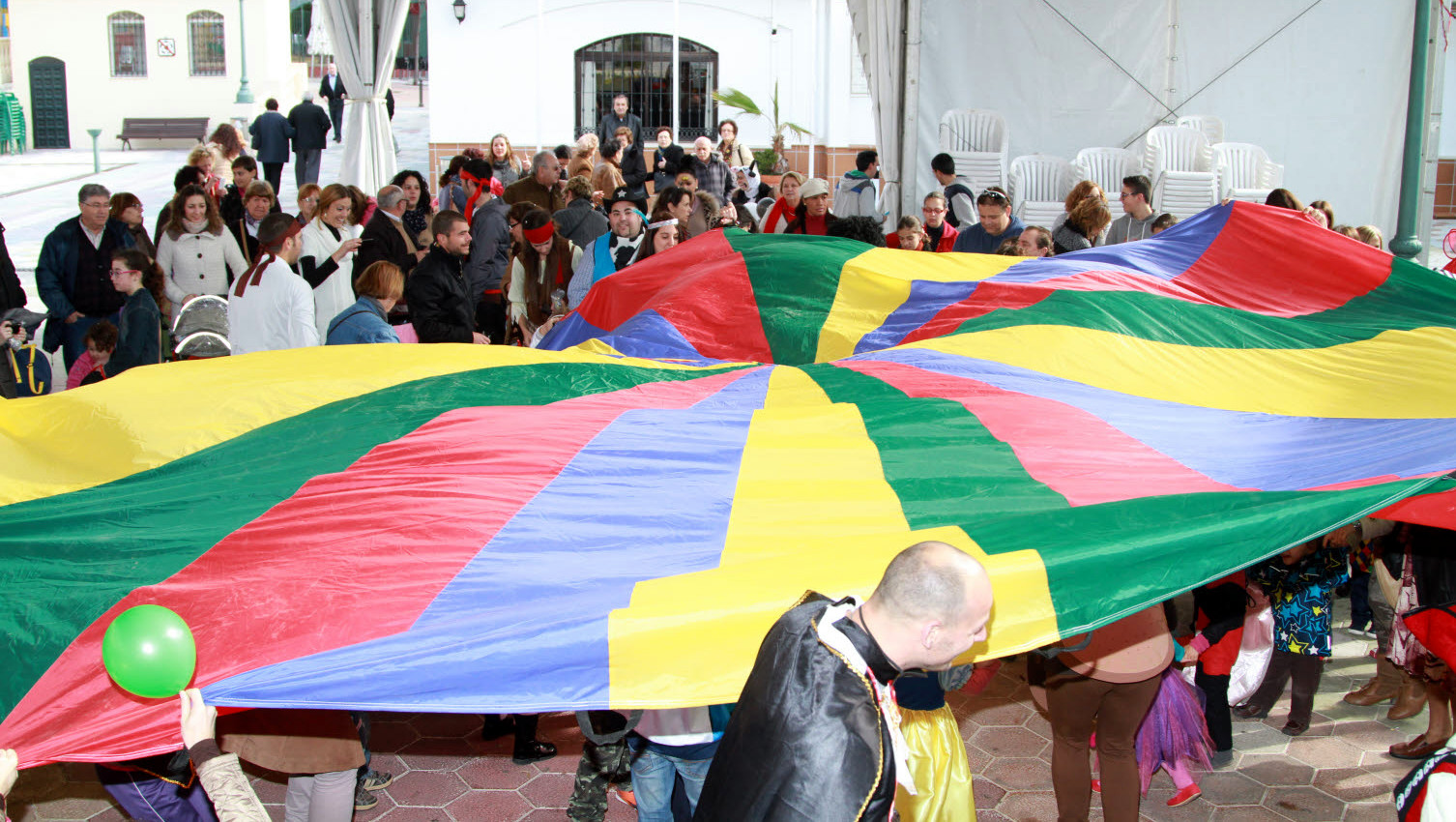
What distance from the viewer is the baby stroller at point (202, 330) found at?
A: 5.28 metres

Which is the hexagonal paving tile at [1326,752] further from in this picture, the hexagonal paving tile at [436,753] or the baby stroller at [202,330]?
the baby stroller at [202,330]

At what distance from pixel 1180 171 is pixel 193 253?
7428 mm

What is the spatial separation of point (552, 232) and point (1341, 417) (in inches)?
Answer: 171

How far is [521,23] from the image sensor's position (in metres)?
16.6

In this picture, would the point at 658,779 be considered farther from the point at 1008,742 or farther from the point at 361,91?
the point at 361,91

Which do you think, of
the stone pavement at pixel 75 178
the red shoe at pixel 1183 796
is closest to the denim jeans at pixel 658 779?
the red shoe at pixel 1183 796

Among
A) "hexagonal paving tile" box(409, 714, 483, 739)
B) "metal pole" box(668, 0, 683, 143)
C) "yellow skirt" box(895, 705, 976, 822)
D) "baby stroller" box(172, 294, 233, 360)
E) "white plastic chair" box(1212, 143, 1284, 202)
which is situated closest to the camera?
"yellow skirt" box(895, 705, 976, 822)

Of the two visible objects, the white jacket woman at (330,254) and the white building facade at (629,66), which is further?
the white building facade at (629,66)

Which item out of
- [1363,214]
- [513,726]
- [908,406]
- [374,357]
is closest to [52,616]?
[374,357]

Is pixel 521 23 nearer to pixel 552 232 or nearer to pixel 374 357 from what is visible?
pixel 552 232

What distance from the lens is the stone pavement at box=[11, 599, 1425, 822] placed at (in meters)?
3.79

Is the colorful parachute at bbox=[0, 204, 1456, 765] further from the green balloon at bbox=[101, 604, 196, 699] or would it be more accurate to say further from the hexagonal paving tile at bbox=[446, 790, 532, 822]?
the hexagonal paving tile at bbox=[446, 790, 532, 822]

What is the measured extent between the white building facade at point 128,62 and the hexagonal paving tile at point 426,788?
2278cm

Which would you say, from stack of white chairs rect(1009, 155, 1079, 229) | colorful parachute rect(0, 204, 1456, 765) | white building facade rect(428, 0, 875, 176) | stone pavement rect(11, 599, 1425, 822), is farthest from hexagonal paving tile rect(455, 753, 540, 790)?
white building facade rect(428, 0, 875, 176)
